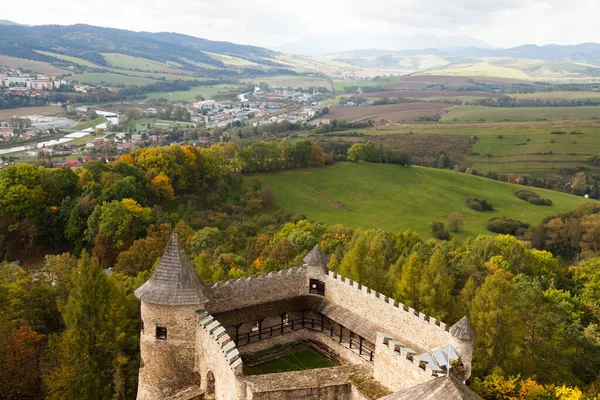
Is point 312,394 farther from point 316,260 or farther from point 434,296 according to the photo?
point 434,296

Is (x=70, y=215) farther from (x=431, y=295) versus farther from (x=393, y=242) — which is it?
(x=431, y=295)

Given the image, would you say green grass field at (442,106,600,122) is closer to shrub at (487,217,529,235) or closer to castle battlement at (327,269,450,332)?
shrub at (487,217,529,235)

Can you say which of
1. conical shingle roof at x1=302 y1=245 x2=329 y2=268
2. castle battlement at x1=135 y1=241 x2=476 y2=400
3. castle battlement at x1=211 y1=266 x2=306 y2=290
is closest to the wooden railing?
castle battlement at x1=135 y1=241 x2=476 y2=400

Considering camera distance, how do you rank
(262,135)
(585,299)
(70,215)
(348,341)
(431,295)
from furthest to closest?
1. (262,135)
2. (70,215)
3. (585,299)
4. (431,295)
5. (348,341)

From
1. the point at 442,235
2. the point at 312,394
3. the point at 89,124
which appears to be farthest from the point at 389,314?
the point at 89,124

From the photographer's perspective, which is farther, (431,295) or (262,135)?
(262,135)

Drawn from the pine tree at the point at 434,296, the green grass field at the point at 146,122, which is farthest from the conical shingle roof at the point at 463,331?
the green grass field at the point at 146,122

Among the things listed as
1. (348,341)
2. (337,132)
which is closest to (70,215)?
(348,341)
